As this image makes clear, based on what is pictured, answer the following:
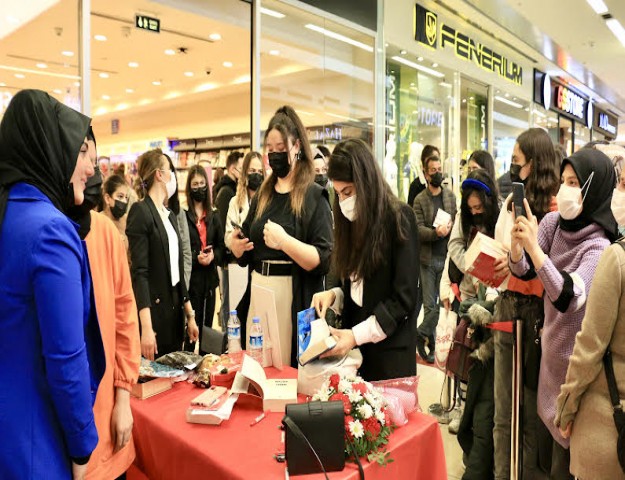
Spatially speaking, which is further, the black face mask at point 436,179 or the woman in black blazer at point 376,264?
the black face mask at point 436,179

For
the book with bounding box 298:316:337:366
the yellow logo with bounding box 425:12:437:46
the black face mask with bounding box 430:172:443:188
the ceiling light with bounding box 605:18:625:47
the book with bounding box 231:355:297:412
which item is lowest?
the book with bounding box 231:355:297:412

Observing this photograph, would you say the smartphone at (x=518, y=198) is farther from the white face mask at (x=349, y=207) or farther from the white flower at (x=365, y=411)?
the white flower at (x=365, y=411)

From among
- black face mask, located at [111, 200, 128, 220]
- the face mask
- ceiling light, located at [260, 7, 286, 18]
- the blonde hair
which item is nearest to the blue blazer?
the blonde hair

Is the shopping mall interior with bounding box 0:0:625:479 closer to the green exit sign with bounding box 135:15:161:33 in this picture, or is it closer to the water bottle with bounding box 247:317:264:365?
the green exit sign with bounding box 135:15:161:33

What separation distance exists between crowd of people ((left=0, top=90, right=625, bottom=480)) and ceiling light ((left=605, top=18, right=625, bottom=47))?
748cm

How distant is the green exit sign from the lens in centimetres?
485

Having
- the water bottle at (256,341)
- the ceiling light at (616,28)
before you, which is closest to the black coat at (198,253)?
the water bottle at (256,341)

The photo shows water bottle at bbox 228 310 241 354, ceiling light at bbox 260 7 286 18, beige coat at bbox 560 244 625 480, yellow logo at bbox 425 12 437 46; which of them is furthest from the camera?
yellow logo at bbox 425 12 437 46

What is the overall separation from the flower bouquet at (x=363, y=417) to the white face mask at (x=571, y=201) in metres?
1.06

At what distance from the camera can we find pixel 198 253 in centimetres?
421

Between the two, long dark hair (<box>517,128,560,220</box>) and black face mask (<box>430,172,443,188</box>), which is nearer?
long dark hair (<box>517,128,560,220</box>)

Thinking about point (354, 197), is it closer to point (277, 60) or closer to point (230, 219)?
point (230, 219)

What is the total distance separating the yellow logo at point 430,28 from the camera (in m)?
7.33

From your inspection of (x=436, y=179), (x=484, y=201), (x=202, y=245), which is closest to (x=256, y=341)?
(x=484, y=201)
